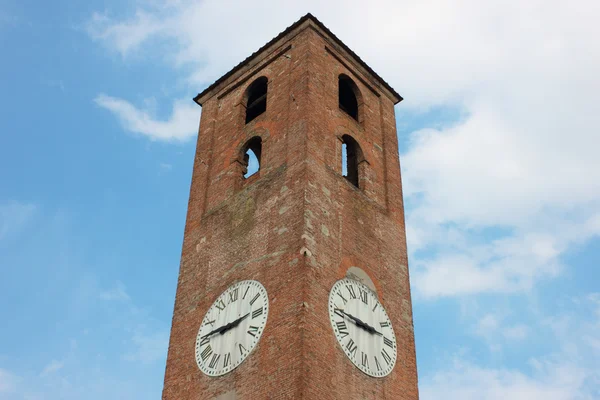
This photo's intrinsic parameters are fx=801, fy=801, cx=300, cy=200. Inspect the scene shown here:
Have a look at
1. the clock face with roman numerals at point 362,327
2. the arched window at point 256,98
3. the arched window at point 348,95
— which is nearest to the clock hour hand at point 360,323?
the clock face with roman numerals at point 362,327

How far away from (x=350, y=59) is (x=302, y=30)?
166 centimetres

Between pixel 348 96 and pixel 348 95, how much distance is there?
1.2 inches

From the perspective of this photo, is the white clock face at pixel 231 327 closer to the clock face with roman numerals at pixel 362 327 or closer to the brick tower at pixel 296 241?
the brick tower at pixel 296 241

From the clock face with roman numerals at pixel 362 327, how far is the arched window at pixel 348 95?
20.5ft

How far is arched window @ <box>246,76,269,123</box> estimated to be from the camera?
2081cm

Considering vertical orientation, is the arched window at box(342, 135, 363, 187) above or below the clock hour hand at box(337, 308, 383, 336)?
above

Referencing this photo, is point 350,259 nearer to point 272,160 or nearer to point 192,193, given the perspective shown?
point 272,160

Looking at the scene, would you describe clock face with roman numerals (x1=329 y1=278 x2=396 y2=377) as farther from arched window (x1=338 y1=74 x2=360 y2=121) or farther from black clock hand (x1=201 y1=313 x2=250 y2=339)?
arched window (x1=338 y1=74 x2=360 y2=121)

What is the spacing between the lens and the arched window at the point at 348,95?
2103 centimetres

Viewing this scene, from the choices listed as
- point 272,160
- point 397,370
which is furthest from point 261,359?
point 272,160

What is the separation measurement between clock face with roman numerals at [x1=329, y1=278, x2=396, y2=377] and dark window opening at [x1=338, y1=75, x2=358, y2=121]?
626 cm

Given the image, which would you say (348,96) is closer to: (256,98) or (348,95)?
(348,95)

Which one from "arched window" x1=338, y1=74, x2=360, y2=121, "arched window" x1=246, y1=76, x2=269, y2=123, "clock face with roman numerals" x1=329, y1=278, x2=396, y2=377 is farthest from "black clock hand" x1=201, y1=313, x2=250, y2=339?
"arched window" x1=338, y1=74, x2=360, y2=121

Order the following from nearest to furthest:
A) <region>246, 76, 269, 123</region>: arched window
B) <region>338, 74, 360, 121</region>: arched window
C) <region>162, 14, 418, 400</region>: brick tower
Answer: <region>162, 14, 418, 400</region>: brick tower, <region>246, 76, 269, 123</region>: arched window, <region>338, 74, 360, 121</region>: arched window
